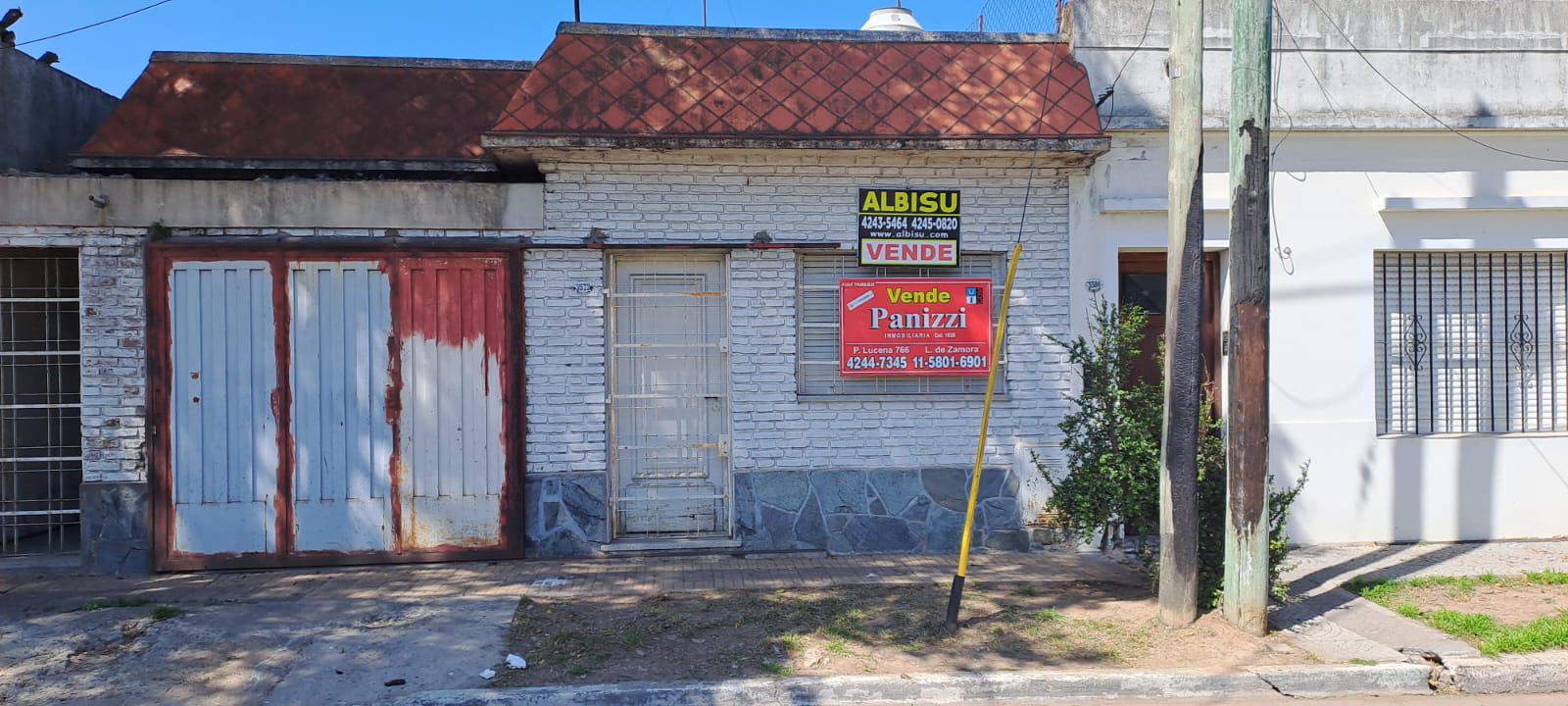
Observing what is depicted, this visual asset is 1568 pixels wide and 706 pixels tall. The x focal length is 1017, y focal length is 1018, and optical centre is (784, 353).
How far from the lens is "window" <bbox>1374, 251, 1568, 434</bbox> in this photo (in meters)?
8.77

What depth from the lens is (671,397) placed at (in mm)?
8422

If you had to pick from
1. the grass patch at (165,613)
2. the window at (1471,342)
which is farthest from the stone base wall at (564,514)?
the window at (1471,342)

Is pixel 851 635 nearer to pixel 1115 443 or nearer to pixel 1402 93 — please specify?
pixel 1115 443

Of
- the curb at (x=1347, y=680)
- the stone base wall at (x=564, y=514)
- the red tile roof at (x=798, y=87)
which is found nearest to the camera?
the curb at (x=1347, y=680)

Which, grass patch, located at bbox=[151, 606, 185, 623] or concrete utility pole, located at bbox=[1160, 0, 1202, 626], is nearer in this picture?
concrete utility pole, located at bbox=[1160, 0, 1202, 626]

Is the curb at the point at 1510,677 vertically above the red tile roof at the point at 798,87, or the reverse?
the red tile roof at the point at 798,87

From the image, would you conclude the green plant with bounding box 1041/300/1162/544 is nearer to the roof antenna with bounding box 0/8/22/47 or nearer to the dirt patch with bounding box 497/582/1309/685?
the dirt patch with bounding box 497/582/1309/685

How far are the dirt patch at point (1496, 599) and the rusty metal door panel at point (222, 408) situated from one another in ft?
27.1

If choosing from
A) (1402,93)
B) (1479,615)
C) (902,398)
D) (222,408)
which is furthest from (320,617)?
(1402,93)

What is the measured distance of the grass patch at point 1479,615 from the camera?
228 inches

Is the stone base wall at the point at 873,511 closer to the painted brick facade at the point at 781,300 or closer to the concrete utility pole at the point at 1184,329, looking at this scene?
the painted brick facade at the point at 781,300

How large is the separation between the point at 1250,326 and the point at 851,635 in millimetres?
2977

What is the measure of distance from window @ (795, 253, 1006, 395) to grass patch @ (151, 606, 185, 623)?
4.67 meters

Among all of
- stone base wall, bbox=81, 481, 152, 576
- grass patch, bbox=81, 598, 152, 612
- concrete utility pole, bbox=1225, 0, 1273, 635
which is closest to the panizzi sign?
concrete utility pole, bbox=1225, 0, 1273, 635
